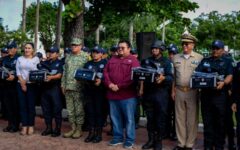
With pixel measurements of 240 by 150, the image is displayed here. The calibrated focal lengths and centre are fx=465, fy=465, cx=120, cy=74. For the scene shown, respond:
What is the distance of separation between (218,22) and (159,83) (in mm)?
44872

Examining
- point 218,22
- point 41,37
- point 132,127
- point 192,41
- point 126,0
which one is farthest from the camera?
point 41,37

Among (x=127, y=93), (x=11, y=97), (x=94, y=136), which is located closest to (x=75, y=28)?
(x=11, y=97)

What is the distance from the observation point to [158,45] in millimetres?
8367

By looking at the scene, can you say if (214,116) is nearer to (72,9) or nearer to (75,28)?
(72,9)

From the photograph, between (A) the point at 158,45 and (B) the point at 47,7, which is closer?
(A) the point at 158,45

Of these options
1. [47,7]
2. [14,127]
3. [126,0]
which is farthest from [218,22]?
[14,127]

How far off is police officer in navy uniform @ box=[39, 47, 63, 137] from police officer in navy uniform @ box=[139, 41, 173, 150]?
199cm

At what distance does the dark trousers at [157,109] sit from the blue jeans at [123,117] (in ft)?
1.10

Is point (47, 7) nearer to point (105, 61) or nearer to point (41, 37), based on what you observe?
point (41, 37)

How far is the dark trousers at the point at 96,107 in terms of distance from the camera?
925cm

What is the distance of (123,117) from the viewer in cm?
905

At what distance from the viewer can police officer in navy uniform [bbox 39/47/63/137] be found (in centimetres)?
959

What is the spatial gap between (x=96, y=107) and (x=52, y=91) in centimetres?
106

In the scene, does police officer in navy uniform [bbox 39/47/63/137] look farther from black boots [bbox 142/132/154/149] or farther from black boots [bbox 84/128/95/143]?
black boots [bbox 142/132/154/149]
